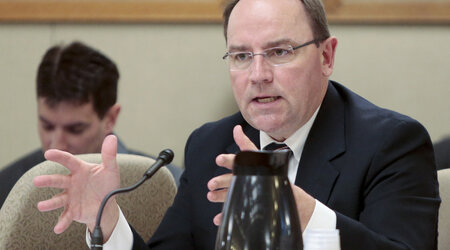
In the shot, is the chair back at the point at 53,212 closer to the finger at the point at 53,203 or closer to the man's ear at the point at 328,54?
the finger at the point at 53,203

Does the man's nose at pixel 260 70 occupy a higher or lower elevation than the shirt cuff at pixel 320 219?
higher

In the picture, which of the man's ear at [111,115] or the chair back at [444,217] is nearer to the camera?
the chair back at [444,217]

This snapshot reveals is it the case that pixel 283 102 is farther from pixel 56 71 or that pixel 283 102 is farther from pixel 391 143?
pixel 56 71

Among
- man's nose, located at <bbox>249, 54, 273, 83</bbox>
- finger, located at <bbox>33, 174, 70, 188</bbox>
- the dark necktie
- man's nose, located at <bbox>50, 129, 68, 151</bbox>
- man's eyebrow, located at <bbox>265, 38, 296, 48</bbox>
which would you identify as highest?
man's eyebrow, located at <bbox>265, 38, 296, 48</bbox>

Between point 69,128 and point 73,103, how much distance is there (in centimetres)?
12

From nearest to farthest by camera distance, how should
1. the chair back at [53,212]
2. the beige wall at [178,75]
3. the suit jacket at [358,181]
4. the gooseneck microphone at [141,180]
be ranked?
the gooseneck microphone at [141,180], the suit jacket at [358,181], the chair back at [53,212], the beige wall at [178,75]

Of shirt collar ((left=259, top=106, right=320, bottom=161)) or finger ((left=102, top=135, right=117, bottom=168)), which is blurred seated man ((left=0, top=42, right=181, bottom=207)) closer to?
→ shirt collar ((left=259, top=106, right=320, bottom=161))

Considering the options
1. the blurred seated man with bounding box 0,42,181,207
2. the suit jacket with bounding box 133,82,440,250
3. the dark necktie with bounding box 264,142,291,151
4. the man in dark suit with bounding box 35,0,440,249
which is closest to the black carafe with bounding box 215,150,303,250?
the suit jacket with bounding box 133,82,440,250

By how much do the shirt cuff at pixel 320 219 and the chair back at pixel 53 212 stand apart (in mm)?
796

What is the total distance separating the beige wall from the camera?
392 cm

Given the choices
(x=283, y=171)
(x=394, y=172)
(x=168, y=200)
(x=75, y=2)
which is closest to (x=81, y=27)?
(x=75, y=2)

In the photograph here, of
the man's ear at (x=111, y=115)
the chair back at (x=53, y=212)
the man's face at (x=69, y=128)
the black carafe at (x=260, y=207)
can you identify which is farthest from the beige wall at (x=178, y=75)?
the black carafe at (x=260, y=207)

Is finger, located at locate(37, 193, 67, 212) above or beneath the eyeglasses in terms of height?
beneath

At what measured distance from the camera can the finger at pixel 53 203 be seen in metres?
1.55
